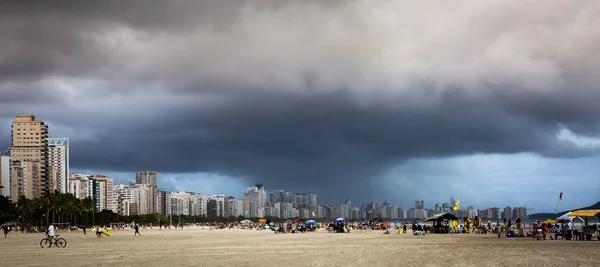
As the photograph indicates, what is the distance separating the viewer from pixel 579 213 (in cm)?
5616

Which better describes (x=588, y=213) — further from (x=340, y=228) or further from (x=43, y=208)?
(x=43, y=208)

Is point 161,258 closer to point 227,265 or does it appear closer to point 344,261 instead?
point 227,265

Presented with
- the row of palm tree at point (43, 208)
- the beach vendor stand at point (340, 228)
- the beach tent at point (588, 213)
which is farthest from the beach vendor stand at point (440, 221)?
the row of palm tree at point (43, 208)

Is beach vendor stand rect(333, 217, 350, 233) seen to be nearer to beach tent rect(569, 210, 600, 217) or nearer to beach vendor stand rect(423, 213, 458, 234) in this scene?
beach vendor stand rect(423, 213, 458, 234)

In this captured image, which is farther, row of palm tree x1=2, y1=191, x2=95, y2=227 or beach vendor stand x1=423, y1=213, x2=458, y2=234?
row of palm tree x1=2, y1=191, x2=95, y2=227

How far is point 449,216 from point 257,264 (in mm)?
45980

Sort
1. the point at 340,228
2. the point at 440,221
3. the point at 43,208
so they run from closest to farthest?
1. the point at 440,221
2. the point at 340,228
3. the point at 43,208

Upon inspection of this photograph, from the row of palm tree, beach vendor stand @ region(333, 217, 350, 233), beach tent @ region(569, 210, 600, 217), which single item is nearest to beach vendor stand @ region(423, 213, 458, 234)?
beach vendor stand @ region(333, 217, 350, 233)

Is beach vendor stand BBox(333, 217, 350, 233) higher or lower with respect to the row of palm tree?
lower

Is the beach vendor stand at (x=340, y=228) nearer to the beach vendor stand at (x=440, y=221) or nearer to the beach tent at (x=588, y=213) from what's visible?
the beach vendor stand at (x=440, y=221)

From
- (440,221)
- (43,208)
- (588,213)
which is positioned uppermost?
(43,208)

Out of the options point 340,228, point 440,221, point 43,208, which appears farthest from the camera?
point 43,208

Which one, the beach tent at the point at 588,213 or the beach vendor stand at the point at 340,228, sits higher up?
the beach tent at the point at 588,213

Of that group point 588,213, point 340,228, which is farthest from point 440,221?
point 588,213
